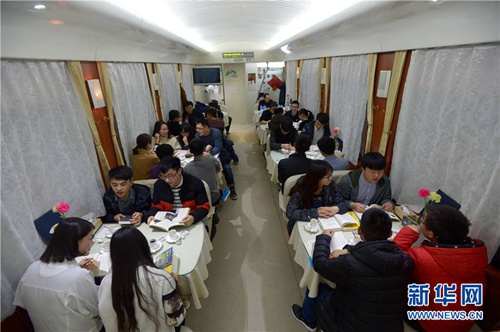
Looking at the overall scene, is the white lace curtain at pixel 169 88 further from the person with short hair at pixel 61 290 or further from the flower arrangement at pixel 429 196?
the flower arrangement at pixel 429 196

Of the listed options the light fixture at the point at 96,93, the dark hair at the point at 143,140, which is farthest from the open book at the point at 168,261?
the light fixture at the point at 96,93

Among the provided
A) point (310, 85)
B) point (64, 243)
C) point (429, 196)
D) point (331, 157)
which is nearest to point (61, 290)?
point (64, 243)

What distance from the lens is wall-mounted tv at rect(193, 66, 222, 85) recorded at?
11383 mm

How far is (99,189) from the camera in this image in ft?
12.6

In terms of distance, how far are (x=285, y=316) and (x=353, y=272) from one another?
1.65m

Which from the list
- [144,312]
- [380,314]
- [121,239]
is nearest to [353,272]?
[380,314]

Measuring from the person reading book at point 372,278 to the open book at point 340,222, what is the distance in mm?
700

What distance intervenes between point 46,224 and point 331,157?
395 cm

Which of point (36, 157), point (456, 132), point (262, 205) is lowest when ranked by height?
point (262, 205)

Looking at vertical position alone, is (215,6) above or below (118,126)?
above

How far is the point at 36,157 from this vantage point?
2.70 metres

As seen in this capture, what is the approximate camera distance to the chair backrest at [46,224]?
2.63m

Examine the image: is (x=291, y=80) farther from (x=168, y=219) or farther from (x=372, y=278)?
(x=372, y=278)

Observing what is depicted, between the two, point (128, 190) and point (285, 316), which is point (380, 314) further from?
point (128, 190)
